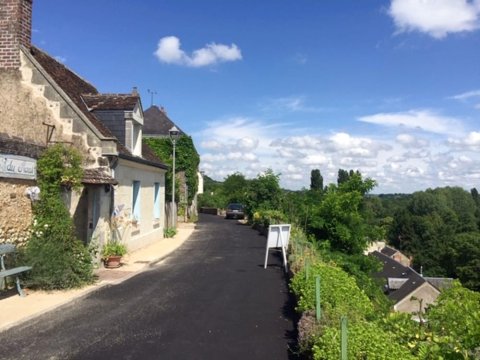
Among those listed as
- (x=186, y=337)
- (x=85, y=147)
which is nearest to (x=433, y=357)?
(x=186, y=337)

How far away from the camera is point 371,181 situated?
53.0ft

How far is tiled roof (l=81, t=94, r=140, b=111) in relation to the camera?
14.7m

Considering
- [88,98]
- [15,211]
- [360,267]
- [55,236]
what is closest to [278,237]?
[360,267]

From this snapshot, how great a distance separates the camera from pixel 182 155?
2948 cm

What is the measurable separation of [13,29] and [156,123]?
21502mm

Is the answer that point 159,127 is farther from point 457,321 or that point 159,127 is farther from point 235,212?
point 457,321

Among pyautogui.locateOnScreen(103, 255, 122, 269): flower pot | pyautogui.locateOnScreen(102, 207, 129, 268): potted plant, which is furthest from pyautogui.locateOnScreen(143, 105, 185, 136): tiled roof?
pyautogui.locateOnScreen(103, 255, 122, 269): flower pot

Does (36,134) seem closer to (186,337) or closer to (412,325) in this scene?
(186,337)

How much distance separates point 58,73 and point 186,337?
10.8 meters

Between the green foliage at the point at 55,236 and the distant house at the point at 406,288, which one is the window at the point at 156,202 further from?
the distant house at the point at 406,288

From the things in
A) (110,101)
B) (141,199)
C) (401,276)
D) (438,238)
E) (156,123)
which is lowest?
(401,276)

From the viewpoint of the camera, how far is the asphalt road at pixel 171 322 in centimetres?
598

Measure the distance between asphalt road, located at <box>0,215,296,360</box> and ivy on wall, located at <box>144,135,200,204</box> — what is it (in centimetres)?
1502

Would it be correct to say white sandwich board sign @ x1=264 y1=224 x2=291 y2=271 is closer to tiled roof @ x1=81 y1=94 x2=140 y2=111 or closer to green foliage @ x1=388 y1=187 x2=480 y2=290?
tiled roof @ x1=81 y1=94 x2=140 y2=111
